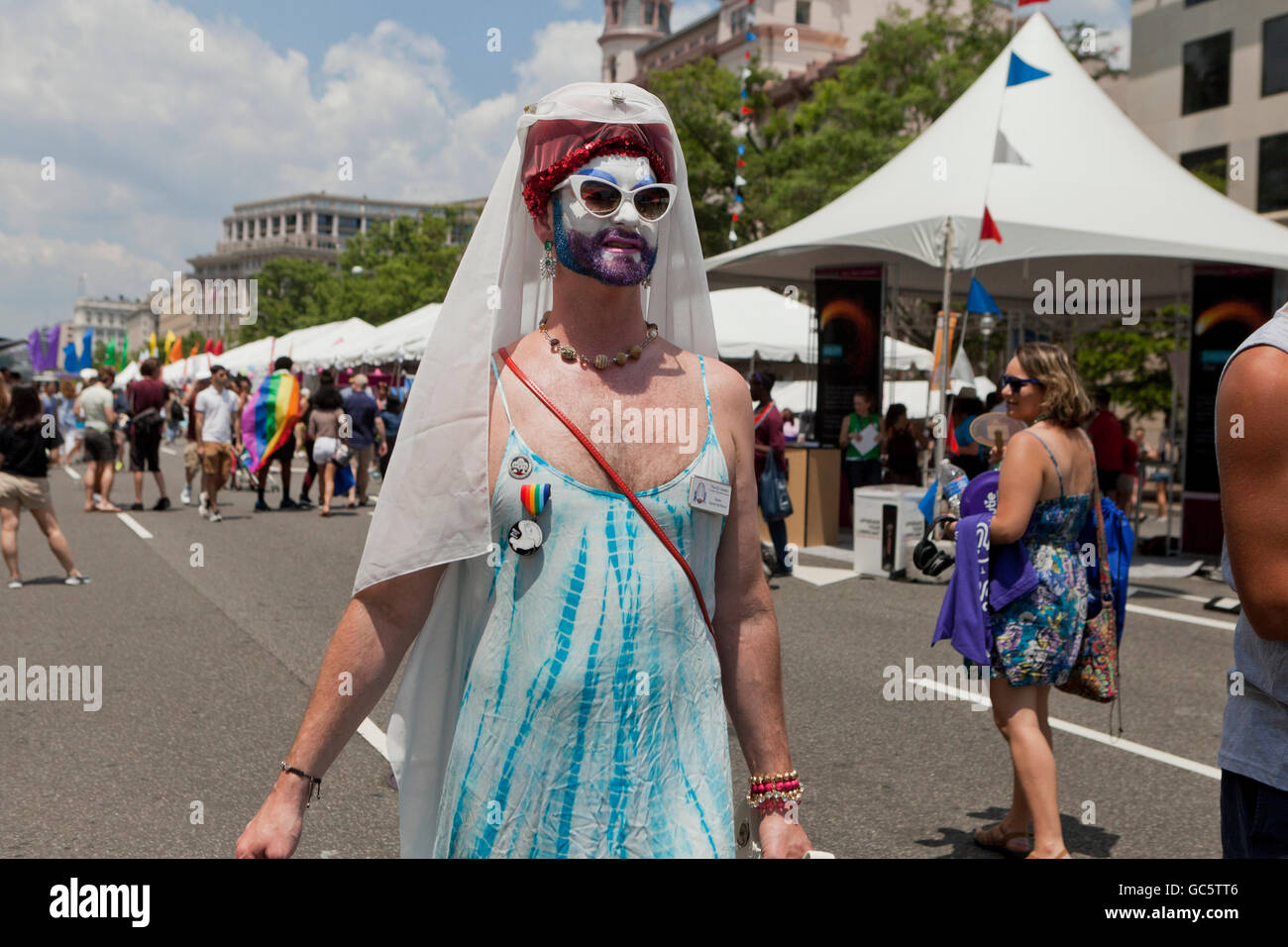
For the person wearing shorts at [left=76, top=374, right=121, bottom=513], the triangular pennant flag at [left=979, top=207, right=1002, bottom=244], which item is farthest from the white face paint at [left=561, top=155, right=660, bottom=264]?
the person wearing shorts at [left=76, top=374, right=121, bottom=513]

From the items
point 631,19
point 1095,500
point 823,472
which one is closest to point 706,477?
point 1095,500

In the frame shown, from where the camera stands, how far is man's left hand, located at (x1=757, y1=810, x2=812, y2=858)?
1.99m

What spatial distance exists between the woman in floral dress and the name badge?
8.18 ft

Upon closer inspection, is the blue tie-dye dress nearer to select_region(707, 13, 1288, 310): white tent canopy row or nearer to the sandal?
the sandal

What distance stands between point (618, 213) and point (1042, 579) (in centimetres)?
281

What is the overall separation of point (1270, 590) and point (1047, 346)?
9.04 feet

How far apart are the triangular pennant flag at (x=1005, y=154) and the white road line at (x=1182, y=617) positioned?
487 cm

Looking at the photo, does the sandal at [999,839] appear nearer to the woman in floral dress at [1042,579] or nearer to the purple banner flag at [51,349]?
the woman in floral dress at [1042,579]

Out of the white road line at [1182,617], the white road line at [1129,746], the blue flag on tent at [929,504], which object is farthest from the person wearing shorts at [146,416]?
the white road line at [1129,746]

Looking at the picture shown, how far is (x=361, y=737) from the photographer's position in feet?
19.2

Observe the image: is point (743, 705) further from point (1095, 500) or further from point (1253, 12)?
point (1253, 12)

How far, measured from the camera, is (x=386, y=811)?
4.71m
